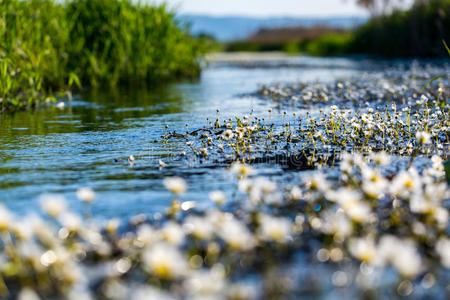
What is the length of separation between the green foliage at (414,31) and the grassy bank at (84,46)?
10.4 metres

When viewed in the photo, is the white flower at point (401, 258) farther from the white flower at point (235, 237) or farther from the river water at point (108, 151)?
the river water at point (108, 151)

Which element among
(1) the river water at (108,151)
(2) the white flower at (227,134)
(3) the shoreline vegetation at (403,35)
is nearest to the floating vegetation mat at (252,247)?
(1) the river water at (108,151)

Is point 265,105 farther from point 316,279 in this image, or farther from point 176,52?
point 316,279

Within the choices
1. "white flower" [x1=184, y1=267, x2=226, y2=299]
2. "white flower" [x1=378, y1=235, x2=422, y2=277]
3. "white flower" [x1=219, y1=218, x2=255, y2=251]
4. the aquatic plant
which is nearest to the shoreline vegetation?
the aquatic plant

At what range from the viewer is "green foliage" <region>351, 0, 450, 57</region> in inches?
861

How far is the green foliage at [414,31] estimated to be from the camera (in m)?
21.9

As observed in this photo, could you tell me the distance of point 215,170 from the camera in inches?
201

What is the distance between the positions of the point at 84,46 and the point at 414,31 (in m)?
14.3

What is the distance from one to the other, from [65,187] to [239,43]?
141ft

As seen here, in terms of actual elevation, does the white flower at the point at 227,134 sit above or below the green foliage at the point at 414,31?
below

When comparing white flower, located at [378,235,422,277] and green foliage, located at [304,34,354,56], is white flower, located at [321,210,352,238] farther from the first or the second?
green foliage, located at [304,34,354,56]

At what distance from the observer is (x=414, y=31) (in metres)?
22.1

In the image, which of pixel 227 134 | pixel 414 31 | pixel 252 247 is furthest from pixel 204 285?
pixel 414 31

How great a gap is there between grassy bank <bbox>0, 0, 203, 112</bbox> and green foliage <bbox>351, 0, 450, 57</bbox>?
10.4 m
